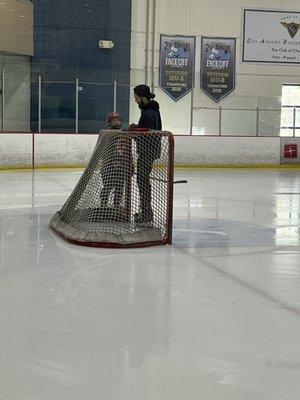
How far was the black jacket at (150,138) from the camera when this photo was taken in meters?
6.25

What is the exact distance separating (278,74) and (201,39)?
7.51 ft

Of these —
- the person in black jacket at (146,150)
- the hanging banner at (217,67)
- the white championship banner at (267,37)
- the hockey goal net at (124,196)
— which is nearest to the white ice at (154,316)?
the hockey goal net at (124,196)

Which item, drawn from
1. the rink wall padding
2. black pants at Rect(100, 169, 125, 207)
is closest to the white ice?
black pants at Rect(100, 169, 125, 207)

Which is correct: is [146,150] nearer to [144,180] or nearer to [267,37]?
[144,180]

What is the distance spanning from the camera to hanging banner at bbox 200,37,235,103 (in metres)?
17.5

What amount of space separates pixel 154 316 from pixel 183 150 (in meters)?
12.5

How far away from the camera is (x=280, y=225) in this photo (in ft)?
23.5

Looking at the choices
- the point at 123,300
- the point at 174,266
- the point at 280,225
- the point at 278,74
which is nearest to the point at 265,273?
the point at 174,266

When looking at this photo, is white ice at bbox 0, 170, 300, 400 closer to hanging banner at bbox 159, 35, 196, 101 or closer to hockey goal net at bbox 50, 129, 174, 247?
hockey goal net at bbox 50, 129, 174, 247

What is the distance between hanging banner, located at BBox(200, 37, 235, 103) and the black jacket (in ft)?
36.6

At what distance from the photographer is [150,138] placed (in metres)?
6.33

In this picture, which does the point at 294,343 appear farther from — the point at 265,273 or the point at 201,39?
the point at 201,39

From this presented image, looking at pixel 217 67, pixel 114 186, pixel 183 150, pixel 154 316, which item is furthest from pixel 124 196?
pixel 217 67

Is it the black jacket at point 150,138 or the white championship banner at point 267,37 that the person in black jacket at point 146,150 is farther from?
the white championship banner at point 267,37
